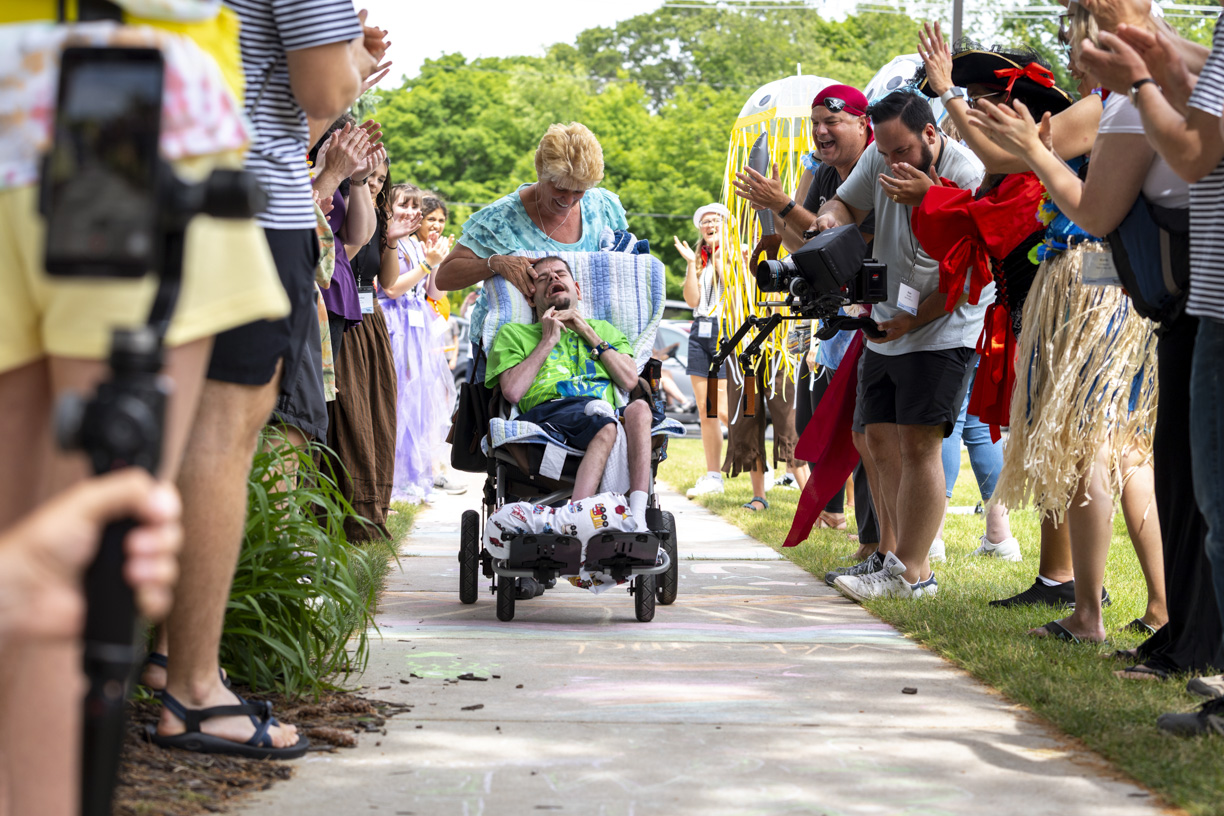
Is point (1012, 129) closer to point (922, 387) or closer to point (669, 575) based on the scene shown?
point (922, 387)

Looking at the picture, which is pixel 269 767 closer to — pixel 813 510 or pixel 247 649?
pixel 247 649

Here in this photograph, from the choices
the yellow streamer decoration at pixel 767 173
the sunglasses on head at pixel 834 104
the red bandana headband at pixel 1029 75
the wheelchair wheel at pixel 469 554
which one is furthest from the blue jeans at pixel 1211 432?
the yellow streamer decoration at pixel 767 173

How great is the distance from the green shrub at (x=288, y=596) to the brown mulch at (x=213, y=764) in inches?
3.4

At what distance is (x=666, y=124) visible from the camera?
39.7 metres

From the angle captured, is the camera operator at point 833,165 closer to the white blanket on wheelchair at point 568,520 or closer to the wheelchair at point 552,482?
the wheelchair at point 552,482

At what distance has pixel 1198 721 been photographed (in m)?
2.95

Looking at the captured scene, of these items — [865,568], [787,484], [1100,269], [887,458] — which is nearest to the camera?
[1100,269]

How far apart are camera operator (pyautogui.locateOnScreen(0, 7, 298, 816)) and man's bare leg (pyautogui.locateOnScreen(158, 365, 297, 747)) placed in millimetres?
685

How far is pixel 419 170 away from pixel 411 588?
126 ft

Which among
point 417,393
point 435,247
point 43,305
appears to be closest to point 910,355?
point 43,305

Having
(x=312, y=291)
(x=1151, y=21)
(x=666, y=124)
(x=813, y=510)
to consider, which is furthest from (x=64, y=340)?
(x=666, y=124)

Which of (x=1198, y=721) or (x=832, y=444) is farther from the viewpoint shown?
(x=832, y=444)

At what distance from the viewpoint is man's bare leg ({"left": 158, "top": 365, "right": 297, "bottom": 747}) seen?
8.69ft

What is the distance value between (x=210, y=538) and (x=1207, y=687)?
8.13 ft
